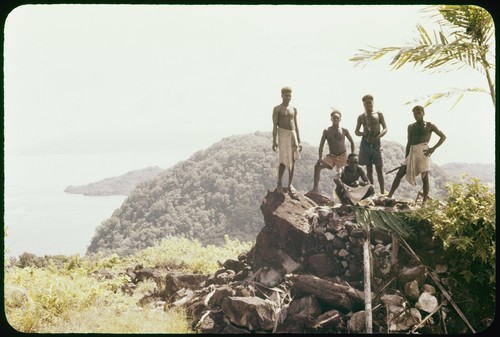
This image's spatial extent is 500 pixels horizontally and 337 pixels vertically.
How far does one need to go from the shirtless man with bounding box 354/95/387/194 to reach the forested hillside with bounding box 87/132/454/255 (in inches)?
257

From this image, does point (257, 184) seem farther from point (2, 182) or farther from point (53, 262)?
point (2, 182)

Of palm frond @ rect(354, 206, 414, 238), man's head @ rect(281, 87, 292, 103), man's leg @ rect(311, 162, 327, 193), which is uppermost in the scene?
man's head @ rect(281, 87, 292, 103)

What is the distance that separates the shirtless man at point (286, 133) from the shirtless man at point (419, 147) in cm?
161

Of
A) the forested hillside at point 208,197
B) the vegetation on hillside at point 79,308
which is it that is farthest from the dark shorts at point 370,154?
the forested hillside at point 208,197

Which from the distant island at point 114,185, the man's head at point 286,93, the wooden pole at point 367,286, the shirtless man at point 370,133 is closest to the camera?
the wooden pole at point 367,286

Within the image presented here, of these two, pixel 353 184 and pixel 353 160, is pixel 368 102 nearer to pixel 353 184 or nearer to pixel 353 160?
pixel 353 160

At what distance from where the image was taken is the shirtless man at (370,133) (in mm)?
7336

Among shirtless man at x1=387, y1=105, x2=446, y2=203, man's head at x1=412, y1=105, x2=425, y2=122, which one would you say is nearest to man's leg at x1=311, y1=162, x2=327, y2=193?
shirtless man at x1=387, y1=105, x2=446, y2=203

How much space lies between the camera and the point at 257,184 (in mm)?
17484

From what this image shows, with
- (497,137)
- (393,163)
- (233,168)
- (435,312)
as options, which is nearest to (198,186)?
(233,168)

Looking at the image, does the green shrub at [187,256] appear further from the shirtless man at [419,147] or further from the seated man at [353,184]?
the shirtless man at [419,147]

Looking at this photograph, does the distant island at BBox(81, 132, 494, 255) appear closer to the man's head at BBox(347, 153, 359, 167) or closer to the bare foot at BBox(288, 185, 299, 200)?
the bare foot at BBox(288, 185, 299, 200)

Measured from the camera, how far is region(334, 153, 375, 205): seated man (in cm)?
681

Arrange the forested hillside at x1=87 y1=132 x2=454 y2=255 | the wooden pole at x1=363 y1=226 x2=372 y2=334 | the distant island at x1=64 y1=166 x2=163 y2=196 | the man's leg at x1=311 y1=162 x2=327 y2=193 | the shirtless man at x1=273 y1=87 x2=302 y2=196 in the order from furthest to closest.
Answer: the distant island at x1=64 y1=166 x2=163 y2=196 → the forested hillside at x1=87 y1=132 x2=454 y2=255 → the man's leg at x1=311 y1=162 x2=327 y2=193 → the shirtless man at x1=273 y1=87 x2=302 y2=196 → the wooden pole at x1=363 y1=226 x2=372 y2=334
